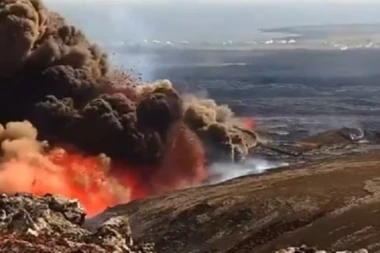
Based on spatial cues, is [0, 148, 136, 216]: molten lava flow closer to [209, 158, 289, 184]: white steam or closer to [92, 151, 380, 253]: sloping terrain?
[92, 151, 380, 253]: sloping terrain

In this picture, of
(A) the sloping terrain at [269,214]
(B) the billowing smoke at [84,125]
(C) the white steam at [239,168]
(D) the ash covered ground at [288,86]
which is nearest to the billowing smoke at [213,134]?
(B) the billowing smoke at [84,125]

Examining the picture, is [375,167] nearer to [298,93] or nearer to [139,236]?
[139,236]

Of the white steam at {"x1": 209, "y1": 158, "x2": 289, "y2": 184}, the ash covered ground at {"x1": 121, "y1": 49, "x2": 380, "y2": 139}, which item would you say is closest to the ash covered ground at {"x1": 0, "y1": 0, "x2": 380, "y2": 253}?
the white steam at {"x1": 209, "y1": 158, "x2": 289, "y2": 184}

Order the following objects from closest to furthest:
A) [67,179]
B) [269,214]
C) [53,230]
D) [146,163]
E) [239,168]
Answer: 1. [53,230]
2. [269,214]
3. [67,179]
4. [146,163]
5. [239,168]

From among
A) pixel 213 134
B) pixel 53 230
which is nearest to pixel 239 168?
pixel 213 134

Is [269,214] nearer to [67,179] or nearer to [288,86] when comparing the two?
[67,179]

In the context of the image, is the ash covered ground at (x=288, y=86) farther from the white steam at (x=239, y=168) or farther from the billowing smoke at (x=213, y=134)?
the white steam at (x=239, y=168)
